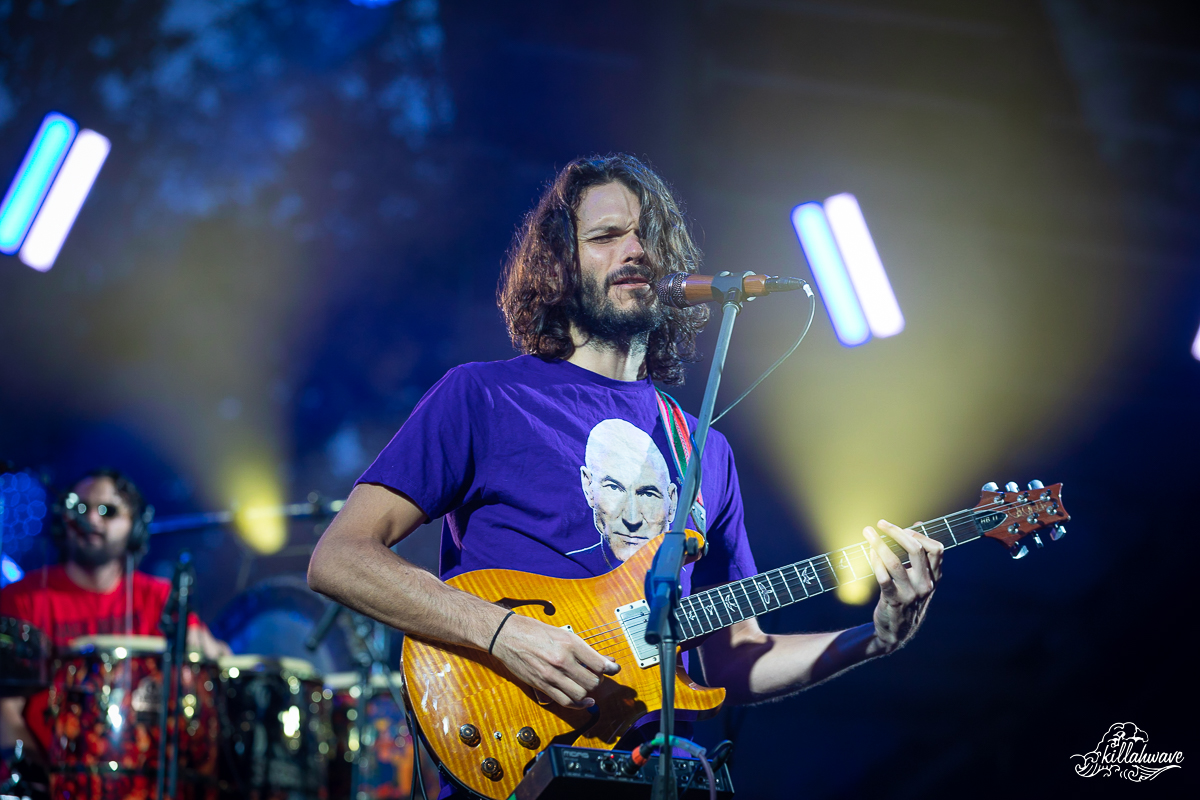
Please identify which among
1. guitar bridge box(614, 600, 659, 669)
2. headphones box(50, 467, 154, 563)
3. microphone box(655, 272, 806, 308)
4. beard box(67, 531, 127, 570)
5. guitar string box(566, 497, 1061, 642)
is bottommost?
guitar bridge box(614, 600, 659, 669)

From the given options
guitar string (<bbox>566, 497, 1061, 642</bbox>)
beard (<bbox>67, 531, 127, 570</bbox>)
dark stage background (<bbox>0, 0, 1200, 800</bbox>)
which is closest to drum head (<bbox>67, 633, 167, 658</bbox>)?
beard (<bbox>67, 531, 127, 570</bbox>)

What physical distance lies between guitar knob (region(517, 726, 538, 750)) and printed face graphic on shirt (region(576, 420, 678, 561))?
21.0 inches

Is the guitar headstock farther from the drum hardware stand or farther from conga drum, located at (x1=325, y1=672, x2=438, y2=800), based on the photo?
conga drum, located at (x1=325, y1=672, x2=438, y2=800)

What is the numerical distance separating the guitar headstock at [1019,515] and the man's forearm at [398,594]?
1.58 m

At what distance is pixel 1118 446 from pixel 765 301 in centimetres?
262

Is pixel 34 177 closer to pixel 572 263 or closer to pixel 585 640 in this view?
pixel 572 263

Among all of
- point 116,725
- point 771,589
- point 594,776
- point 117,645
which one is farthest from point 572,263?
point 116,725

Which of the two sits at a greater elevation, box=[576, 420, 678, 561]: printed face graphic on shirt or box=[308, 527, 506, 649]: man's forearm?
Result: box=[576, 420, 678, 561]: printed face graphic on shirt

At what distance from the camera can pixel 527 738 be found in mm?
2396

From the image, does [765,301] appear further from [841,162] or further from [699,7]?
[699,7]

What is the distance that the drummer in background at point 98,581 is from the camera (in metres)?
5.41

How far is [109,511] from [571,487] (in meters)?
4.21

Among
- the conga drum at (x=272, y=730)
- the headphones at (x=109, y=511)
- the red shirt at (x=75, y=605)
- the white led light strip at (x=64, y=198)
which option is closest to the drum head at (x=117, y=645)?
the red shirt at (x=75, y=605)

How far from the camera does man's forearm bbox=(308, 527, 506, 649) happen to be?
2.43 meters
